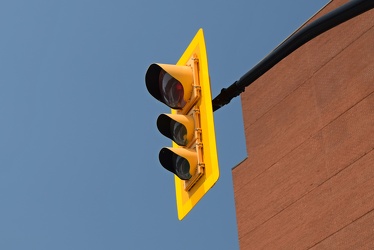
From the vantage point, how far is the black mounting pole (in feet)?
16.3

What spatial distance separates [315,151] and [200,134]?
19.8 m

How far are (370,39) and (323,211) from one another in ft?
15.0

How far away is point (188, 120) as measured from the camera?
6.50 metres

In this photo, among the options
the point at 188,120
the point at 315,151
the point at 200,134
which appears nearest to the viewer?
the point at 200,134

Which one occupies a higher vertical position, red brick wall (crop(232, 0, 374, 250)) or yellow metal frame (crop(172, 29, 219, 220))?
red brick wall (crop(232, 0, 374, 250))

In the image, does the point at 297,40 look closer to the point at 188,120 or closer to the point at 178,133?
the point at 188,120

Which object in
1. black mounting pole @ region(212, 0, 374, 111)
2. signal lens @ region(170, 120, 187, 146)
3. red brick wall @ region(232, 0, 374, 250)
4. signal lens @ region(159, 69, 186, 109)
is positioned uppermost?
red brick wall @ region(232, 0, 374, 250)

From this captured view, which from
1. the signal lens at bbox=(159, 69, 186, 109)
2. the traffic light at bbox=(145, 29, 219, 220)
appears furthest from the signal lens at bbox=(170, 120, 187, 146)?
the signal lens at bbox=(159, 69, 186, 109)

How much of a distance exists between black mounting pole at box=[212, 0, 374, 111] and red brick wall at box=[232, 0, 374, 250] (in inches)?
690

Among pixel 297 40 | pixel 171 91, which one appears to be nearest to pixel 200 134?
pixel 171 91

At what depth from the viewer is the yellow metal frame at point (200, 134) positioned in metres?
6.20

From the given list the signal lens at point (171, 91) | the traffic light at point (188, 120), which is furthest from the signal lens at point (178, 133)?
the signal lens at point (171, 91)

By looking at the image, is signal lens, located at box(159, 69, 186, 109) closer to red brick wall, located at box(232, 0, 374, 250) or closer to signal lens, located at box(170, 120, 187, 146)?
signal lens, located at box(170, 120, 187, 146)

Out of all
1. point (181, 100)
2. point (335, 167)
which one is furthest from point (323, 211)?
point (181, 100)
